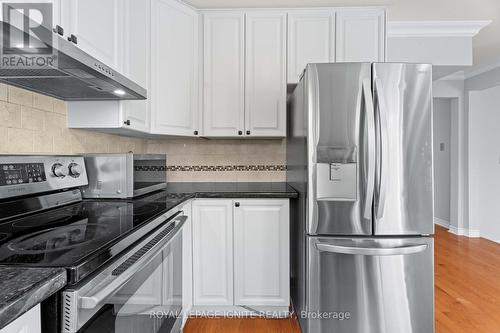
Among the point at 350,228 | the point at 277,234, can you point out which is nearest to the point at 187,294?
the point at 277,234

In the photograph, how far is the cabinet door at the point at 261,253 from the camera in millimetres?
2137

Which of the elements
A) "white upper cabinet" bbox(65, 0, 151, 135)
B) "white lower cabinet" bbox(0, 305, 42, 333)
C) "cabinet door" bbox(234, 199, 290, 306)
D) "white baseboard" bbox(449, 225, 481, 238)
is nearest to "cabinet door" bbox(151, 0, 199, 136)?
"white upper cabinet" bbox(65, 0, 151, 135)

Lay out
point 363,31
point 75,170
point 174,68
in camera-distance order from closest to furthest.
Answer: point 75,170 → point 174,68 → point 363,31

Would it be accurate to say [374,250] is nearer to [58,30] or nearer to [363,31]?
[363,31]

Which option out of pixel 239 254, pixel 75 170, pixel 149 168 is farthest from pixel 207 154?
pixel 75 170

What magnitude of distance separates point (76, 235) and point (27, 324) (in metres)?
0.41

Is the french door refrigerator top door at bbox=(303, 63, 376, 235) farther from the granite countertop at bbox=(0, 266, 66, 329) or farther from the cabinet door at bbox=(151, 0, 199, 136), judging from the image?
the granite countertop at bbox=(0, 266, 66, 329)

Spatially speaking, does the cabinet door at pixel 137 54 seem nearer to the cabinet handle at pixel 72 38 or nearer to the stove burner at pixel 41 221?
the cabinet handle at pixel 72 38

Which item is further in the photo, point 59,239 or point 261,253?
point 261,253

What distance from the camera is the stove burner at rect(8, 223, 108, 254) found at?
83 centimetres

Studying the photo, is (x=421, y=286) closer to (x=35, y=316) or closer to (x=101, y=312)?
(x=101, y=312)

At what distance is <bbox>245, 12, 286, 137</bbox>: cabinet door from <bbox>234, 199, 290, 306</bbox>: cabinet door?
0.67 m

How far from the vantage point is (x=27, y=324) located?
60cm

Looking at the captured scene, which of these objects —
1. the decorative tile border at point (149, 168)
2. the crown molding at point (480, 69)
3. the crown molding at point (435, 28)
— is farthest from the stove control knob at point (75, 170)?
the crown molding at point (480, 69)
